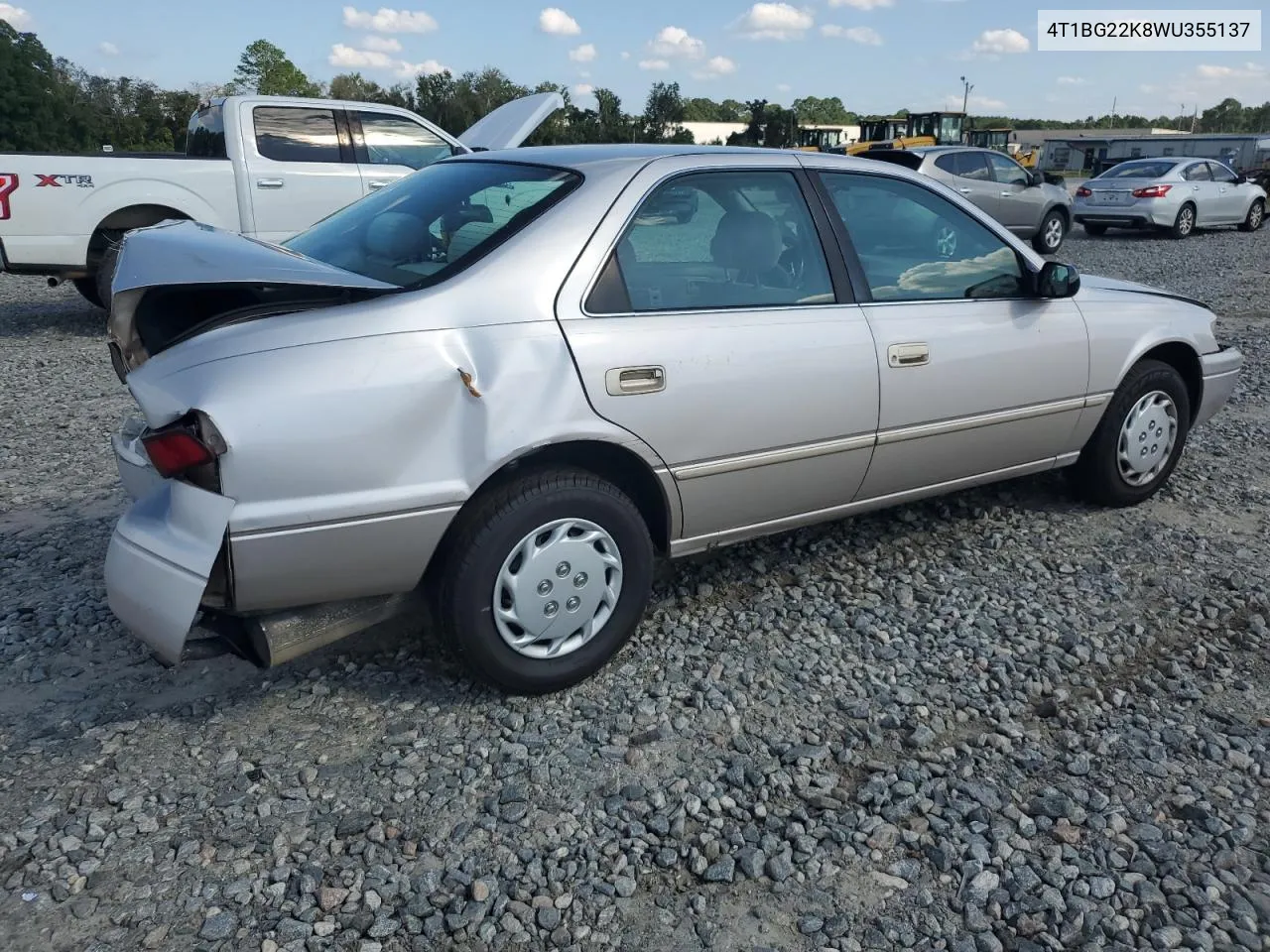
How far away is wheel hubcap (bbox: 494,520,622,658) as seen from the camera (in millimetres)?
2967

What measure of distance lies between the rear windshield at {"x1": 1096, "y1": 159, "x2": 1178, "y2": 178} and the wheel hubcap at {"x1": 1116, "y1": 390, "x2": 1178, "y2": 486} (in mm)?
15490

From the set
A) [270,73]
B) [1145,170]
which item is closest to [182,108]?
[270,73]

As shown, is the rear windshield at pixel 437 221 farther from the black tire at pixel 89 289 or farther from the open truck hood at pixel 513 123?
the black tire at pixel 89 289

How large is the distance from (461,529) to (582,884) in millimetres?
1009

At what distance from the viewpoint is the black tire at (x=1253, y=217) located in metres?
19.9

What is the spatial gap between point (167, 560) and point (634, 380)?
1.36 metres

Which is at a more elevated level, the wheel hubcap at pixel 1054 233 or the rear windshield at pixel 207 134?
the rear windshield at pixel 207 134

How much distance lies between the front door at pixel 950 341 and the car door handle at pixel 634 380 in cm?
94

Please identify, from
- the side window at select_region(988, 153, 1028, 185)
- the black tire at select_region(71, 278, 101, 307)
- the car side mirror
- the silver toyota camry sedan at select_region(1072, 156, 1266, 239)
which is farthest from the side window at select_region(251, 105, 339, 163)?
the silver toyota camry sedan at select_region(1072, 156, 1266, 239)

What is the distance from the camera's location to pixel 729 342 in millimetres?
3238

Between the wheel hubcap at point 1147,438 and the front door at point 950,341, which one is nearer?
the front door at point 950,341

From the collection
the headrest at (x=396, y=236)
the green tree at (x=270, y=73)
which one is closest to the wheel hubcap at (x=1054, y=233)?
the headrest at (x=396, y=236)

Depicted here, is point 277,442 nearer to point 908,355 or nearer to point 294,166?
point 908,355

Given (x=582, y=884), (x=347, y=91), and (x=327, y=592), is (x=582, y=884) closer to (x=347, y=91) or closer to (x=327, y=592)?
(x=327, y=592)
